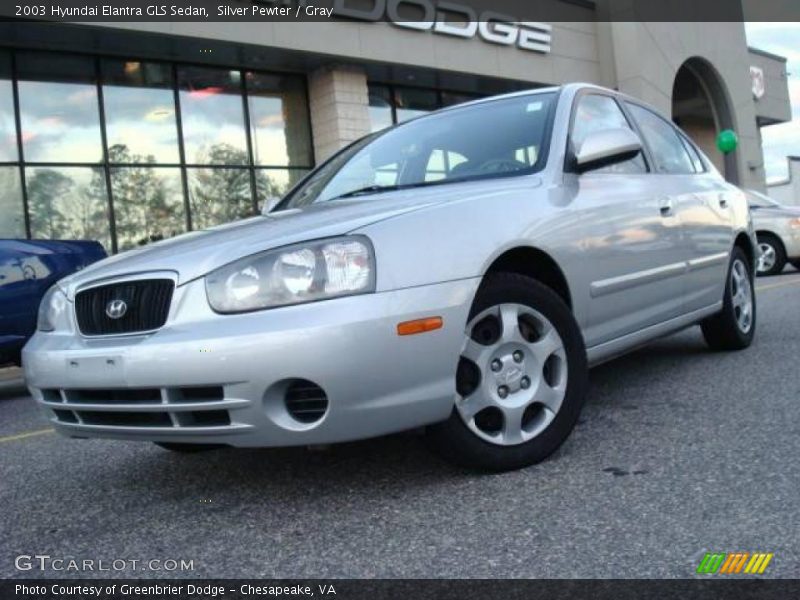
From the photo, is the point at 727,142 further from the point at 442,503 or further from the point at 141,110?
the point at 442,503

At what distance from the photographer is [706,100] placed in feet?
95.5

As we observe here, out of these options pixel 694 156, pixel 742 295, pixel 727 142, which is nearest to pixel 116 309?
pixel 694 156

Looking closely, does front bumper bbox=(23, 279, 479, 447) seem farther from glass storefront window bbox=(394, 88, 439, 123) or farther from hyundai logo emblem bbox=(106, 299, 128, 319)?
glass storefront window bbox=(394, 88, 439, 123)

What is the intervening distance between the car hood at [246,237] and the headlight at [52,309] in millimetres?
45

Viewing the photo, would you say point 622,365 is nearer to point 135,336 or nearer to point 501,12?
point 135,336

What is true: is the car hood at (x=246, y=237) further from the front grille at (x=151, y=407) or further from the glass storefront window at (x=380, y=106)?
the glass storefront window at (x=380, y=106)

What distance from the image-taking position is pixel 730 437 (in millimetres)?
3295

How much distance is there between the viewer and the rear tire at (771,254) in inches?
504

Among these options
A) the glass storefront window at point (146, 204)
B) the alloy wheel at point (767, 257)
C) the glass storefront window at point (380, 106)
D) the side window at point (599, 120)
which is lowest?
the alloy wheel at point (767, 257)

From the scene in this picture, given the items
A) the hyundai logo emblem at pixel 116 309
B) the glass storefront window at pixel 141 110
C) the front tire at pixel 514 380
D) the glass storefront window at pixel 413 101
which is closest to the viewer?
the hyundai logo emblem at pixel 116 309

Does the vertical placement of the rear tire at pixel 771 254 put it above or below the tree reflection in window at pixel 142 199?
below

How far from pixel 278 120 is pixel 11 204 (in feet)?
17.4

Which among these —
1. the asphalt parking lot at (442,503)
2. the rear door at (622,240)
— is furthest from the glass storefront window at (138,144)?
the rear door at (622,240)

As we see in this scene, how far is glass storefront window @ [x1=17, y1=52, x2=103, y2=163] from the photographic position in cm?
1316
